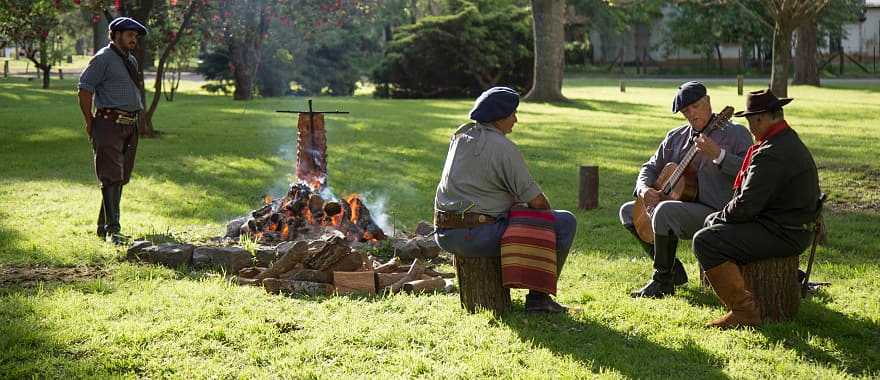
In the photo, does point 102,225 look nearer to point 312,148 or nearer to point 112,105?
point 112,105

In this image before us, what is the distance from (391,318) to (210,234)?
13.7 feet

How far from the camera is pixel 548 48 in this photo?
3166 cm

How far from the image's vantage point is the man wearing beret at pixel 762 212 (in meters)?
6.13

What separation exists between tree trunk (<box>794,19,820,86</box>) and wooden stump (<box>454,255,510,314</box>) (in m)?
36.6

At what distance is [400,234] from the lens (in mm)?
10148

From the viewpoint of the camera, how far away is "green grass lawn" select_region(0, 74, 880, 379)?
18.7 ft

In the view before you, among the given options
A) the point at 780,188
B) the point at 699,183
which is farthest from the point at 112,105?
the point at 780,188

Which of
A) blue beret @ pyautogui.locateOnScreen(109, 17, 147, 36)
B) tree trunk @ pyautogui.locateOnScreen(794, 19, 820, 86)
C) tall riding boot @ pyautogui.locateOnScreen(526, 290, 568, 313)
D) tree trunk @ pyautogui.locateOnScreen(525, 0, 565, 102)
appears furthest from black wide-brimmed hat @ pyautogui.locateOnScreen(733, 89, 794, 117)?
tree trunk @ pyautogui.locateOnScreen(794, 19, 820, 86)

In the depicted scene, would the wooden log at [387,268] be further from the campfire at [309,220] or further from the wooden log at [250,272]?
the campfire at [309,220]

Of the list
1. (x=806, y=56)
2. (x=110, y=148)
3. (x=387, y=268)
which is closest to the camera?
(x=387, y=268)

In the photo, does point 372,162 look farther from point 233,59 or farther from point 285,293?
point 233,59

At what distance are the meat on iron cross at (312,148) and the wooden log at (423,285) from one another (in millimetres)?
2798

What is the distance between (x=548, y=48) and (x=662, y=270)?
2484 cm

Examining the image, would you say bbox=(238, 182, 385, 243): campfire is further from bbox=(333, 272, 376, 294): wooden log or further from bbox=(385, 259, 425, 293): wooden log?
bbox=(333, 272, 376, 294): wooden log
